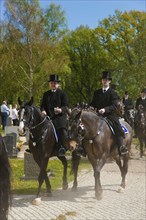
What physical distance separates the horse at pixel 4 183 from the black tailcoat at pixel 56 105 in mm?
6328

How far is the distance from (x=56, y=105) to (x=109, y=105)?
1347 mm

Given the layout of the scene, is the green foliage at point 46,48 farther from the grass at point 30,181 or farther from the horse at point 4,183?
the horse at point 4,183

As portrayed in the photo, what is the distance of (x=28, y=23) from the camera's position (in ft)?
122

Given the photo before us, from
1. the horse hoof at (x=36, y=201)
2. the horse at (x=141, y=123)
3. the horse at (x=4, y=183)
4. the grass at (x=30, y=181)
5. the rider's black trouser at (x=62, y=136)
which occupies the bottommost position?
the horse hoof at (x=36, y=201)

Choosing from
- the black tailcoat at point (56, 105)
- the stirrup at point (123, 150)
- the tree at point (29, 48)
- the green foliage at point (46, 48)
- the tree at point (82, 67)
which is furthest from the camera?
the tree at point (82, 67)

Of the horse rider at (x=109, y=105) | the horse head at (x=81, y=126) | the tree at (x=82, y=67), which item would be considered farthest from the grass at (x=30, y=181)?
the tree at (x=82, y=67)

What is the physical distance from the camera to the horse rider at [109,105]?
33.9 ft

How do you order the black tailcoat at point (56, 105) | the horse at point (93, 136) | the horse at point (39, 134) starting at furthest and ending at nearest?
1. the black tailcoat at point (56, 105)
2. the horse at point (93, 136)
3. the horse at point (39, 134)

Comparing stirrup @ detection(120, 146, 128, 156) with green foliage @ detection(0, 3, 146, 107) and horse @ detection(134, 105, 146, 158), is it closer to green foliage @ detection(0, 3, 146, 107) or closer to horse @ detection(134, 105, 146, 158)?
horse @ detection(134, 105, 146, 158)

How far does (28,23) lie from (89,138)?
95.8 ft

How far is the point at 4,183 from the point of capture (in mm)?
3707

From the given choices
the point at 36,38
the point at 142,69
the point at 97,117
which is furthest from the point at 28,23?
the point at 97,117

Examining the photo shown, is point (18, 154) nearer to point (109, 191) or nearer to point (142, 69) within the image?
point (109, 191)

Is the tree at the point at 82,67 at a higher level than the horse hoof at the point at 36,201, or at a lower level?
higher
